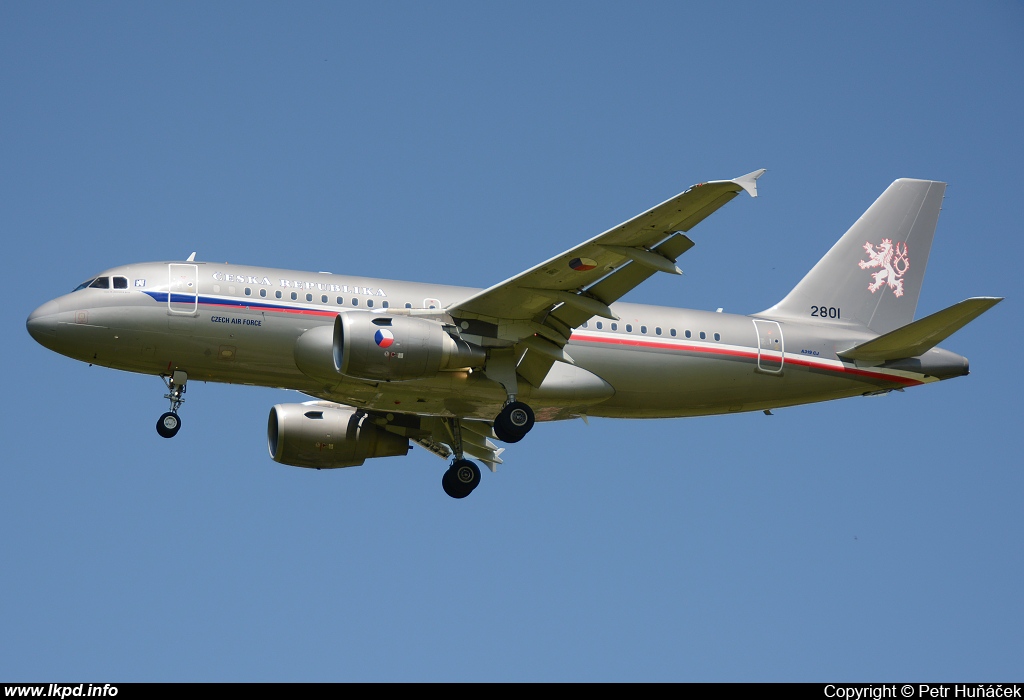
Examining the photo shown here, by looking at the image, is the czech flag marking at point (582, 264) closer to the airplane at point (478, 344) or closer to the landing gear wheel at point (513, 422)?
the airplane at point (478, 344)

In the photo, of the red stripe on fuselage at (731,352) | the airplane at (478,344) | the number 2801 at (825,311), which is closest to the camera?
the airplane at (478,344)

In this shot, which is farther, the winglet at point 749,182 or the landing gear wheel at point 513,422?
the landing gear wheel at point 513,422

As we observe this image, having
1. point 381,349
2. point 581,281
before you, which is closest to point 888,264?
point 581,281

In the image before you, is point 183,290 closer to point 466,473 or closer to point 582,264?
point 466,473

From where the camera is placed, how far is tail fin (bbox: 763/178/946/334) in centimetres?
3817

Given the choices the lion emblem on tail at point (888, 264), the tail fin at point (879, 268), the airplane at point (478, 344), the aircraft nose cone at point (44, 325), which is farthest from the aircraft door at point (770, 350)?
the aircraft nose cone at point (44, 325)

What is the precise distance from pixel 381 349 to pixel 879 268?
15.8 m

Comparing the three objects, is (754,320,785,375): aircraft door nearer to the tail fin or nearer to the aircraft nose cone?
the tail fin

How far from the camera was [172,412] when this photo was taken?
33406mm

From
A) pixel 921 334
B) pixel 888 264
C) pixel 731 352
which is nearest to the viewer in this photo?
pixel 921 334

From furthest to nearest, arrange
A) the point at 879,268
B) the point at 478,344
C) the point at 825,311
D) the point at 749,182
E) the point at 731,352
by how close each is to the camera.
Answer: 1. the point at 879,268
2. the point at 825,311
3. the point at 731,352
4. the point at 478,344
5. the point at 749,182

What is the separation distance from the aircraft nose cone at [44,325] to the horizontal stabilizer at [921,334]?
20.0m

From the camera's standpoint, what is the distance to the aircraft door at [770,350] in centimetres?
3553

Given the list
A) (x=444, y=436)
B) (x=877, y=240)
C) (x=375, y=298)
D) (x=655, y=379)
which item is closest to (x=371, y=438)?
(x=444, y=436)
